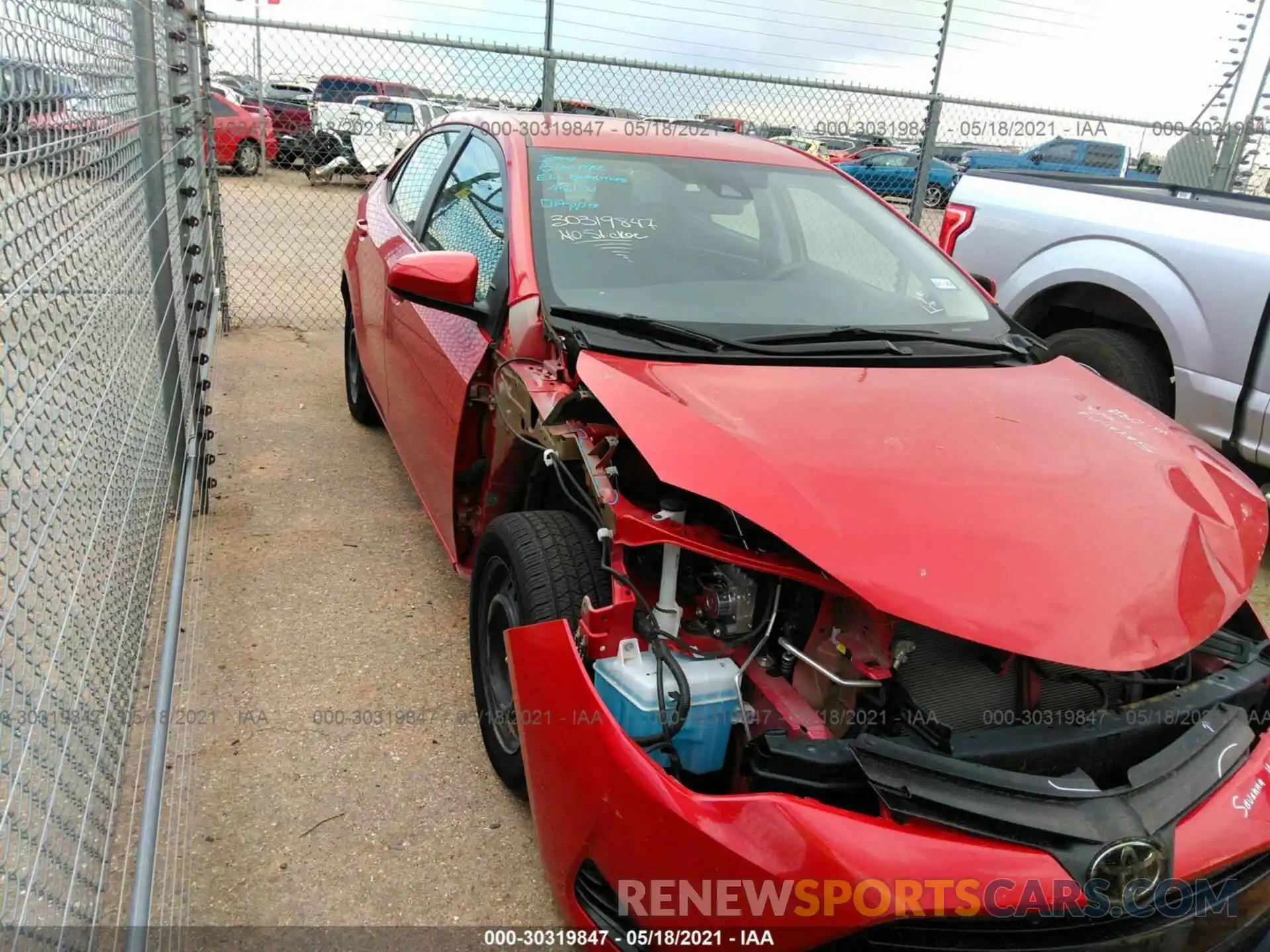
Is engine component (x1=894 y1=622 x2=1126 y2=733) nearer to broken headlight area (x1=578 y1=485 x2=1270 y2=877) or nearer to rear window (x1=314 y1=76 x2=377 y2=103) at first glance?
broken headlight area (x1=578 y1=485 x2=1270 y2=877)

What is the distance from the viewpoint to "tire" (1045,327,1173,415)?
466 cm

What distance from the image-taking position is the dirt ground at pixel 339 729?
2256 mm

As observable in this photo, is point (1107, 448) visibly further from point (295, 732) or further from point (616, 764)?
point (295, 732)

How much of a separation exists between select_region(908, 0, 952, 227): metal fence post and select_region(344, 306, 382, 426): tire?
4.77 m

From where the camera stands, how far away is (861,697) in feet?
6.43

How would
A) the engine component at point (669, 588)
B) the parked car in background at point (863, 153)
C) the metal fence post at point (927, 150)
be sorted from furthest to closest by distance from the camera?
the parked car in background at point (863, 153)
the metal fence post at point (927, 150)
the engine component at point (669, 588)

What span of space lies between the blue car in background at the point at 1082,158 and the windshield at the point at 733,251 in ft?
25.5

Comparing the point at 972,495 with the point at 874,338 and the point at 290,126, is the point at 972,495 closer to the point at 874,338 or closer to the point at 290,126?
the point at 874,338

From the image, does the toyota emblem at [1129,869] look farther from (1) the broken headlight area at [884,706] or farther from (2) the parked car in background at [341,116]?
(2) the parked car in background at [341,116]

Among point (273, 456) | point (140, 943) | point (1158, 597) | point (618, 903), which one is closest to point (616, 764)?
point (618, 903)

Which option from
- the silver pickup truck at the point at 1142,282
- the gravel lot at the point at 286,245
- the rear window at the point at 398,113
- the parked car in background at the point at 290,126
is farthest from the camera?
the rear window at the point at 398,113

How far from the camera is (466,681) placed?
3.08 metres

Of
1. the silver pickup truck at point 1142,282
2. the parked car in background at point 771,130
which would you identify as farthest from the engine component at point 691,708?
the parked car in background at point 771,130

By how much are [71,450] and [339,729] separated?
129 cm
